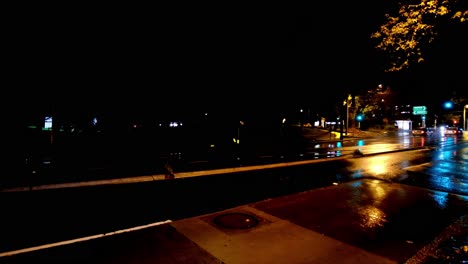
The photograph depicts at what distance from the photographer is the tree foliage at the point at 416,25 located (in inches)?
274

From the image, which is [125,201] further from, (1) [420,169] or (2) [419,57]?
(1) [420,169]

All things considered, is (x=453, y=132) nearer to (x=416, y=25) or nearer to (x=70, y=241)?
(x=416, y=25)

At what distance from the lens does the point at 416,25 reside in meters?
7.75

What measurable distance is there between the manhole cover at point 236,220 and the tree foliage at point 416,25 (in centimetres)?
634

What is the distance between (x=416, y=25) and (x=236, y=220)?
6.88m

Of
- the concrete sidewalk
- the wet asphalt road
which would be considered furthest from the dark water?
the concrete sidewalk

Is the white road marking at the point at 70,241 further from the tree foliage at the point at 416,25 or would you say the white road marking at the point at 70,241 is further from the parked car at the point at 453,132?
the parked car at the point at 453,132

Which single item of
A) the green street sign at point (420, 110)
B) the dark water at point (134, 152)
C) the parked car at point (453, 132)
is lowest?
the dark water at point (134, 152)

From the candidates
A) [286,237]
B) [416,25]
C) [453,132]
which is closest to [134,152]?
[286,237]

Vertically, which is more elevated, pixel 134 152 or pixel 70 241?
pixel 134 152

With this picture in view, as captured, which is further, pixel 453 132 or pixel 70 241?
pixel 453 132

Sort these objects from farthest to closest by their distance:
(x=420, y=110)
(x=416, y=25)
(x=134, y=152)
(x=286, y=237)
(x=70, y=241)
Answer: (x=420, y=110) → (x=134, y=152) → (x=416, y=25) → (x=286, y=237) → (x=70, y=241)

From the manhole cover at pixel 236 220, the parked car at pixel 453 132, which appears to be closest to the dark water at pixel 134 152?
the manhole cover at pixel 236 220

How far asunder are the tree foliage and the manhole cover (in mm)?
6345
